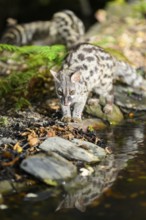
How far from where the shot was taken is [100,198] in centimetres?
596

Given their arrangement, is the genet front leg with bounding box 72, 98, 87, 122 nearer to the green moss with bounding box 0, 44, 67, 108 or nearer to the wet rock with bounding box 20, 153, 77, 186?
the green moss with bounding box 0, 44, 67, 108

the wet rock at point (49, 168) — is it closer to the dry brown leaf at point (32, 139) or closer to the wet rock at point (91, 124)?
the dry brown leaf at point (32, 139)

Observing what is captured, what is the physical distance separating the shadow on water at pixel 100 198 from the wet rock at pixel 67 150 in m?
0.18

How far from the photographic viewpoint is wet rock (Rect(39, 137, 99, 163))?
6.89m

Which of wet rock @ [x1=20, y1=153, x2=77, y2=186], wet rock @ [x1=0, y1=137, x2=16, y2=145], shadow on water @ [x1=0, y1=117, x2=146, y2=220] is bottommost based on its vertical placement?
shadow on water @ [x1=0, y1=117, x2=146, y2=220]

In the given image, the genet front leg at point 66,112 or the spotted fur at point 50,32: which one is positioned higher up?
the spotted fur at point 50,32

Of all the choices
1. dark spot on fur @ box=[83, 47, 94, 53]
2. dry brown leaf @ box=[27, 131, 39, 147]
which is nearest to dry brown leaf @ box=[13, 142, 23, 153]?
dry brown leaf @ box=[27, 131, 39, 147]

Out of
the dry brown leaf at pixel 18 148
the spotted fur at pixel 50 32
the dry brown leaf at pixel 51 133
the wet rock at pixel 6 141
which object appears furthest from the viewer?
the spotted fur at pixel 50 32

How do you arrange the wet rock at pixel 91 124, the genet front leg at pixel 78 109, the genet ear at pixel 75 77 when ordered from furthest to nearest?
the genet front leg at pixel 78 109 → the genet ear at pixel 75 77 → the wet rock at pixel 91 124

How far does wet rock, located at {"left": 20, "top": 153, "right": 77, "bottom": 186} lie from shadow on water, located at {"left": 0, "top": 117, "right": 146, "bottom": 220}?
133 mm

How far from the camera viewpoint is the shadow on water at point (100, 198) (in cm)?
557

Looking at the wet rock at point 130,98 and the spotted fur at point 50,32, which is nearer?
the wet rock at point 130,98

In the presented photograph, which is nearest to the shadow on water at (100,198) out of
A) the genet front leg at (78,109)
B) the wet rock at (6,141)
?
the wet rock at (6,141)

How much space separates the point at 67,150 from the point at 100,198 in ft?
3.81
